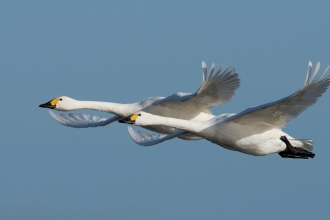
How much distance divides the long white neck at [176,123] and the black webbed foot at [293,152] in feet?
6.96

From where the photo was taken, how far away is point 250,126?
1080 inches

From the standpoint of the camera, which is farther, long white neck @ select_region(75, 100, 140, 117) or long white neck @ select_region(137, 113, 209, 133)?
long white neck @ select_region(75, 100, 140, 117)

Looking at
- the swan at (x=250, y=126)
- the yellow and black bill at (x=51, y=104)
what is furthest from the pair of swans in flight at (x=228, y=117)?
the yellow and black bill at (x=51, y=104)

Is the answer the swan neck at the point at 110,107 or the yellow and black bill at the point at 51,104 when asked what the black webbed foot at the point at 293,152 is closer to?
the swan neck at the point at 110,107

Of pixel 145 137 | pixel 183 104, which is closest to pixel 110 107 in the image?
pixel 145 137

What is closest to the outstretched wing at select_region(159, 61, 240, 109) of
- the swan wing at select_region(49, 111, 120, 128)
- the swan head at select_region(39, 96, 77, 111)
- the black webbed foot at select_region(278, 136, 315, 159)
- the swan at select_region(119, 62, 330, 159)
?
the swan at select_region(119, 62, 330, 159)

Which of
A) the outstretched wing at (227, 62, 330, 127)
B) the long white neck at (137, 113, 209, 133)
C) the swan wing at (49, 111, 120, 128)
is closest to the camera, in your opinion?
the outstretched wing at (227, 62, 330, 127)

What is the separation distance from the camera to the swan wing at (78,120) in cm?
3338

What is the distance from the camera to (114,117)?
3209cm

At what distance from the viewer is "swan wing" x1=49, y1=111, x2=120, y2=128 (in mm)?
33375

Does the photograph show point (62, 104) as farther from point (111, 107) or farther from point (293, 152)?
point (293, 152)

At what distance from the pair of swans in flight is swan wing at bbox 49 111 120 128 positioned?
285 centimetres

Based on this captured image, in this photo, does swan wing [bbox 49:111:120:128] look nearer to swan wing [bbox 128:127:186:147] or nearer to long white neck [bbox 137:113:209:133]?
swan wing [bbox 128:127:186:147]

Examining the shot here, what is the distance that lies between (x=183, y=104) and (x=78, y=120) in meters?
5.32
